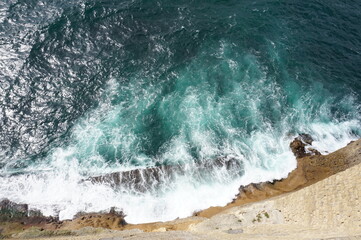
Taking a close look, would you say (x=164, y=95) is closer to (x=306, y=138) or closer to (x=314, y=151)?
(x=306, y=138)

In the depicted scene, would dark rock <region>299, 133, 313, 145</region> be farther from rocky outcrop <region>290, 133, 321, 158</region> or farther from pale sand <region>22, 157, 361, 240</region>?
pale sand <region>22, 157, 361, 240</region>

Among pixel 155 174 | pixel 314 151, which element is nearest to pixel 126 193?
pixel 155 174

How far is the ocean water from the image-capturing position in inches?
1543

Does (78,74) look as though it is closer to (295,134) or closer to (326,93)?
(295,134)

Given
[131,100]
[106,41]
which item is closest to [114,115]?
[131,100]

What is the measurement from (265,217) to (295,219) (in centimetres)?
311

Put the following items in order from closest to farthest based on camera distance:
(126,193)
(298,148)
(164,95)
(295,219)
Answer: (295,219) → (126,193) → (298,148) → (164,95)

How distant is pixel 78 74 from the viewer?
157 ft

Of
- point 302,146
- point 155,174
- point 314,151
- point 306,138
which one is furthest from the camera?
point 306,138

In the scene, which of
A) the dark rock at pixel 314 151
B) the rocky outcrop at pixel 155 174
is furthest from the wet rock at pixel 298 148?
the rocky outcrop at pixel 155 174

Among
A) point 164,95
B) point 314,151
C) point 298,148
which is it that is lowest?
point 314,151

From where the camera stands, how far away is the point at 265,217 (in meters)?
31.4

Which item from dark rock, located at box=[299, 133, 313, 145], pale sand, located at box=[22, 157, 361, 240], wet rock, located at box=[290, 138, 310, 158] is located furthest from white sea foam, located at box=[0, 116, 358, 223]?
pale sand, located at box=[22, 157, 361, 240]

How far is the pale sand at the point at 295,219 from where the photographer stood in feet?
87.7
